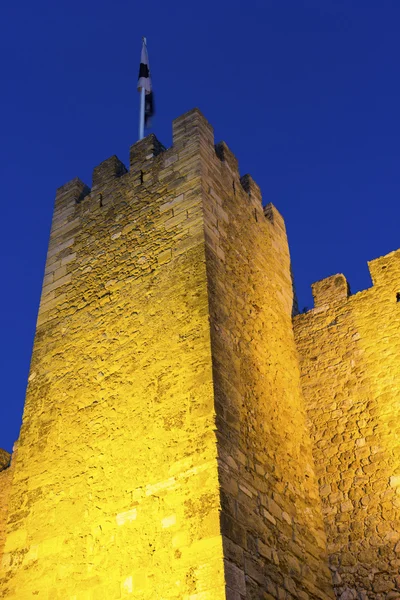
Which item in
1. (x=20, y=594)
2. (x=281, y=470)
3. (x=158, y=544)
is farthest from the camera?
(x=281, y=470)

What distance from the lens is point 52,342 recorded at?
7.06 m

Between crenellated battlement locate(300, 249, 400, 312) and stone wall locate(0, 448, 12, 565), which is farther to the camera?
stone wall locate(0, 448, 12, 565)

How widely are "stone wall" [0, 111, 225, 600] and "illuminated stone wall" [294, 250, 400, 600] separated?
174 cm

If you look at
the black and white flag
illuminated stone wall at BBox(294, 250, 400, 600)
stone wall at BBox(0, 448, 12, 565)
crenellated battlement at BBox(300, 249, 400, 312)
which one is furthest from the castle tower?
the black and white flag

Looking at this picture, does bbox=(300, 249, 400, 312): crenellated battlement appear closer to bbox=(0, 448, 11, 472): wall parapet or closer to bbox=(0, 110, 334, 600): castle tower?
bbox=(0, 110, 334, 600): castle tower

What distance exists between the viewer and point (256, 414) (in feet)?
19.4

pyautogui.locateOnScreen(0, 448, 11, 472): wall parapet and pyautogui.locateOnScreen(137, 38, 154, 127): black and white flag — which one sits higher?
pyautogui.locateOnScreen(137, 38, 154, 127): black and white flag

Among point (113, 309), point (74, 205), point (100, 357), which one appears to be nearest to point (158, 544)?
point (100, 357)

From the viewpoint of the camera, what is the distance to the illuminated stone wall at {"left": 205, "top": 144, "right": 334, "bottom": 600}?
5059 mm

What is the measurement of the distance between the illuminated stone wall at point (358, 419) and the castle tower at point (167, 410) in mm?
185

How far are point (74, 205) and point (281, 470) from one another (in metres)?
3.96

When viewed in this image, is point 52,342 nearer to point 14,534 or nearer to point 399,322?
point 14,534

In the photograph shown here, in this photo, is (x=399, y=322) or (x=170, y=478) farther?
(x=399, y=322)

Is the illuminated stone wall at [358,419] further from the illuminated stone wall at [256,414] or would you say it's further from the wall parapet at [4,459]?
the wall parapet at [4,459]
